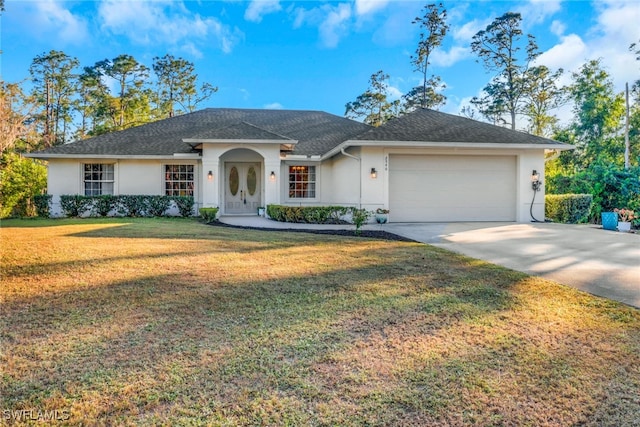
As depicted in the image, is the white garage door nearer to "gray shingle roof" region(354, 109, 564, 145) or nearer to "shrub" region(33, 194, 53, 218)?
"gray shingle roof" region(354, 109, 564, 145)

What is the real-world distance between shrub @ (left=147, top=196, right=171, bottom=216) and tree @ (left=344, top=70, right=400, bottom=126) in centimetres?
2188

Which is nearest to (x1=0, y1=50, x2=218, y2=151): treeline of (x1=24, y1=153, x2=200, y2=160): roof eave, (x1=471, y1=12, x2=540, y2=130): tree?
(x1=24, y1=153, x2=200, y2=160): roof eave

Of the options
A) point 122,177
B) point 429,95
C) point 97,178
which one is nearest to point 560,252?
point 122,177

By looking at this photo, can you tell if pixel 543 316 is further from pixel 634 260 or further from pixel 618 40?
pixel 618 40

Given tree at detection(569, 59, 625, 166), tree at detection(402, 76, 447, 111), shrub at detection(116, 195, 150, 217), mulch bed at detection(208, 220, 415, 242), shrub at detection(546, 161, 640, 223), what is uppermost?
tree at detection(402, 76, 447, 111)

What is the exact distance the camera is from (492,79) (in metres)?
28.7

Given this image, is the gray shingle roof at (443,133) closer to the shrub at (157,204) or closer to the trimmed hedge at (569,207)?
the trimmed hedge at (569,207)

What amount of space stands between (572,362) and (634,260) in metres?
5.21

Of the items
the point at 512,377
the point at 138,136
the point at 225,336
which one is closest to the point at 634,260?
the point at 512,377

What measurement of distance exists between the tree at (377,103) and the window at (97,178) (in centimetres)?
2265

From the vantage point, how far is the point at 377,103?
1268 inches

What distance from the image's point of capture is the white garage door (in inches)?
516

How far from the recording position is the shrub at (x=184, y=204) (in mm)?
15242

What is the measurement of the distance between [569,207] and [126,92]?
3223 cm
